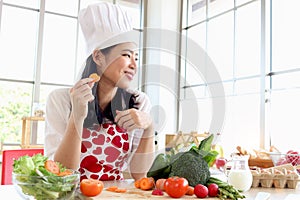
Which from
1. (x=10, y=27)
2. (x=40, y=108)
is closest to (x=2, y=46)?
(x=10, y=27)

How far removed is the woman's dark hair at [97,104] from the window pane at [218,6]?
3498 millimetres

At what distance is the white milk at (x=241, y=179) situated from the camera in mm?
1281

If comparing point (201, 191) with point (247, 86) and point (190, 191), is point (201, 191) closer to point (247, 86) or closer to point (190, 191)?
point (190, 191)

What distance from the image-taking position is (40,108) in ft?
14.3

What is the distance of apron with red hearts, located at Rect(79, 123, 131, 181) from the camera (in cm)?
146

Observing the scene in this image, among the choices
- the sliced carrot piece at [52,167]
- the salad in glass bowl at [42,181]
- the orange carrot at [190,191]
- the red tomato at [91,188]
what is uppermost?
the sliced carrot piece at [52,167]

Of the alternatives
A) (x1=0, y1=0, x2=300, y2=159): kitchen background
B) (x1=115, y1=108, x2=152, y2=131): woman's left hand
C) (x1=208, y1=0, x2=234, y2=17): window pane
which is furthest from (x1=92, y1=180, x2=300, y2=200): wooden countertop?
(x1=208, y1=0, x2=234, y2=17): window pane

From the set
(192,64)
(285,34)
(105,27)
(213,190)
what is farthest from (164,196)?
(285,34)

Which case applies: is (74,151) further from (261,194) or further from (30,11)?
(30,11)

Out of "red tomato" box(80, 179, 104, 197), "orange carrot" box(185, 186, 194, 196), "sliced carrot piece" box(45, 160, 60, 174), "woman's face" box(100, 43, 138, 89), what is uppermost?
"woman's face" box(100, 43, 138, 89)

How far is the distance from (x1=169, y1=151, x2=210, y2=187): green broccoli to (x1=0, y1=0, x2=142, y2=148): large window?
3358 mm

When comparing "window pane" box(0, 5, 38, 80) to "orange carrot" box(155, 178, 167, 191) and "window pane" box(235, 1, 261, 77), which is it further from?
"orange carrot" box(155, 178, 167, 191)

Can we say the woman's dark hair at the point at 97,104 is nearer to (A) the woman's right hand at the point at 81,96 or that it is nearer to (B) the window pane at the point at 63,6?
(A) the woman's right hand at the point at 81,96

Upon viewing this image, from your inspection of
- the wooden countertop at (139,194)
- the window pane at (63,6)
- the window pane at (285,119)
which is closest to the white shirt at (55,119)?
the wooden countertop at (139,194)
